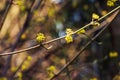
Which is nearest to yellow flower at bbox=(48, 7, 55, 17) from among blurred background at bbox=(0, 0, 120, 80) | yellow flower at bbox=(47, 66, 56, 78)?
blurred background at bbox=(0, 0, 120, 80)

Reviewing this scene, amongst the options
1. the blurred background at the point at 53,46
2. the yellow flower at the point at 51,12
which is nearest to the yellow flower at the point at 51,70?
the blurred background at the point at 53,46

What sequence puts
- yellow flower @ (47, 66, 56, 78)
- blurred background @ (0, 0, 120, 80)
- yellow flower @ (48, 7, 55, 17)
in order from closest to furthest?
yellow flower @ (47, 66, 56, 78) → blurred background @ (0, 0, 120, 80) → yellow flower @ (48, 7, 55, 17)

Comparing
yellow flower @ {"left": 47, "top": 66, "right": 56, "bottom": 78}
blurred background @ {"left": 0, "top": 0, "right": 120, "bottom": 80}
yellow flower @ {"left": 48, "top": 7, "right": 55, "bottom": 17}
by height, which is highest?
yellow flower @ {"left": 47, "top": 66, "right": 56, "bottom": 78}

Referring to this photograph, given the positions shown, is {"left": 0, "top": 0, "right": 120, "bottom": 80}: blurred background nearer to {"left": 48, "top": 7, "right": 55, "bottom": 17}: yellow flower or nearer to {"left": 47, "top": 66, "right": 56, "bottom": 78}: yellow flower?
{"left": 48, "top": 7, "right": 55, "bottom": 17}: yellow flower

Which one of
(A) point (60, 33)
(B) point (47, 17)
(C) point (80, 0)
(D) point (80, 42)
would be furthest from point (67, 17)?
(A) point (60, 33)

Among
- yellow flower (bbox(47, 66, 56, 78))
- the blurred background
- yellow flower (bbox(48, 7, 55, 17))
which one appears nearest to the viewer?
yellow flower (bbox(47, 66, 56, 78))

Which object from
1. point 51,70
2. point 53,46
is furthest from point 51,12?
point 51,70

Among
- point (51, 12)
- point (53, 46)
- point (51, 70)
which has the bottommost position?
point (53, 46)

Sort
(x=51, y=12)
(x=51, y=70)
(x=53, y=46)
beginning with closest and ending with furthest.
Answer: (x=51, y=70) < (x=53, y=46) < (x=51, y=12)

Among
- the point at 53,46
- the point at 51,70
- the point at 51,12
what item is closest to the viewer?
the point at 51,70

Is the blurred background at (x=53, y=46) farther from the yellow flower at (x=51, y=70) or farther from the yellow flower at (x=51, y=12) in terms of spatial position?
the yellow flower at (x=51, y=70)

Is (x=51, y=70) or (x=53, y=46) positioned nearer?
(x=51, y=70)

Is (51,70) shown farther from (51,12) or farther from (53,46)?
(51,12)

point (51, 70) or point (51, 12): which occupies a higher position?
point (51, 70)
